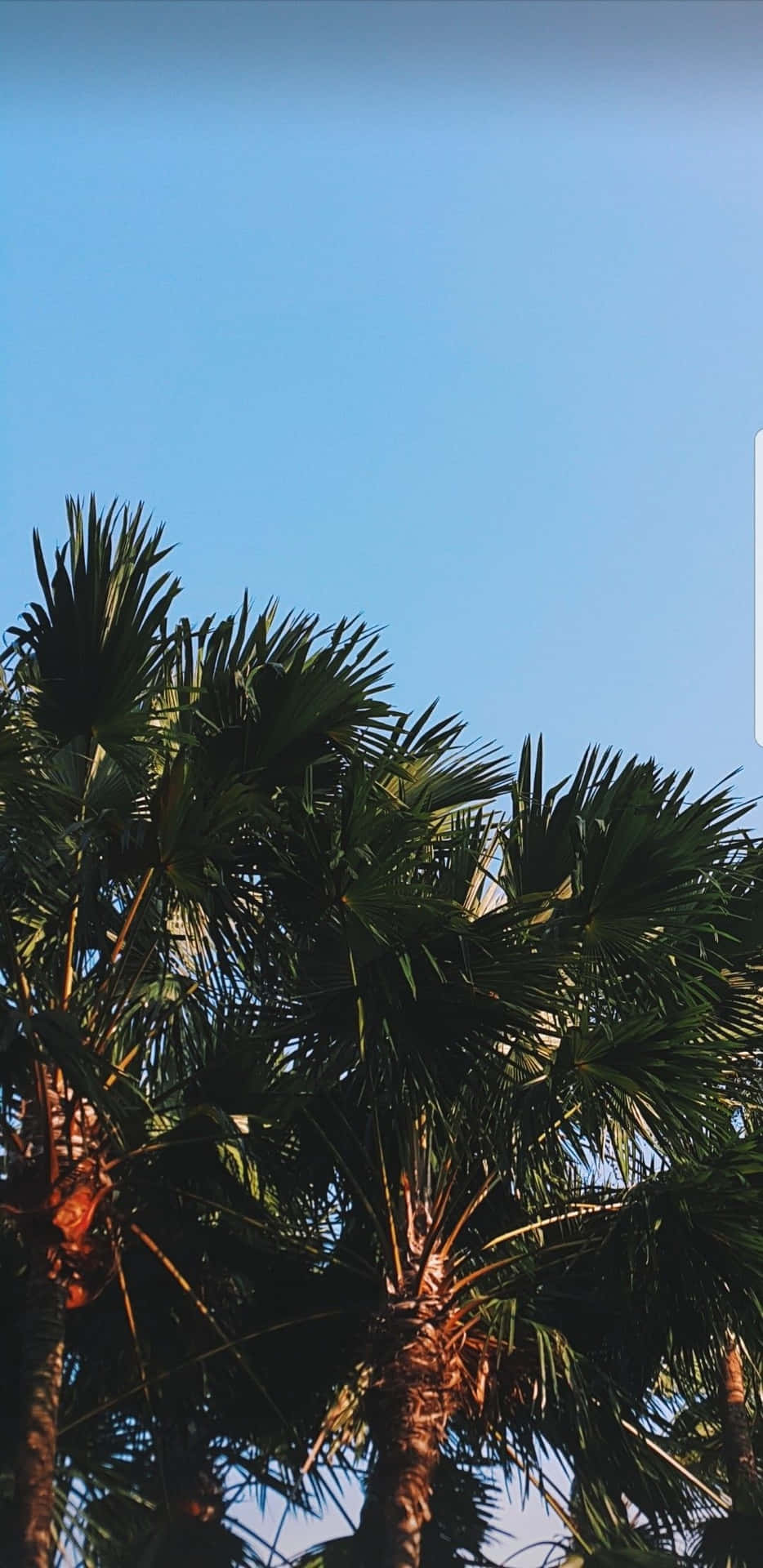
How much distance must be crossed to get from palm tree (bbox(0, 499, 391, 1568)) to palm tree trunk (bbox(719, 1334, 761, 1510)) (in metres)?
3.62

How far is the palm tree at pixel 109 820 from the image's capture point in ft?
19.9

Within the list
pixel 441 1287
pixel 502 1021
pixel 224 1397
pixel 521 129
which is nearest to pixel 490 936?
A: pixel 502 1021

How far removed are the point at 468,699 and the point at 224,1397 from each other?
3.80m

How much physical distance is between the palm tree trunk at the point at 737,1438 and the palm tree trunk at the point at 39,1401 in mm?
3565

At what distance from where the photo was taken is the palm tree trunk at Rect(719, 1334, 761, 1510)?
7.64m

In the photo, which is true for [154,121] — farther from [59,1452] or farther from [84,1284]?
[59,1452]

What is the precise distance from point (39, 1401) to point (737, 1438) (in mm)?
4186

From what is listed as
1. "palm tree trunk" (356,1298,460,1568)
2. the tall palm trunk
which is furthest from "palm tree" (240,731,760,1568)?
the tall palm trunk

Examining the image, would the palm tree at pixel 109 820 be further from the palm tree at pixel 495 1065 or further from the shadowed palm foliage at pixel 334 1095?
the palm tree at pixel 495 1065

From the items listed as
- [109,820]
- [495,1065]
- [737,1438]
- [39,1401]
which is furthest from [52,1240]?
[737,1438]

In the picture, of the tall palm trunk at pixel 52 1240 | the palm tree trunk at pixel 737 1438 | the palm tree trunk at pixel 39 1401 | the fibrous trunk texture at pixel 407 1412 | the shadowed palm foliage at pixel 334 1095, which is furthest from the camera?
the palm tree trunk at pixel 737 1438

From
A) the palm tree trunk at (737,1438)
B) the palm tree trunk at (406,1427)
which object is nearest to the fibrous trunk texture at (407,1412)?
the palm tree trunk at (406,1427)

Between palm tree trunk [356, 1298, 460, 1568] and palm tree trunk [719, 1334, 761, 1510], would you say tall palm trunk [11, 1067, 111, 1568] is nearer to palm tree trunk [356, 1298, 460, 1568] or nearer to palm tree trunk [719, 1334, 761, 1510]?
palm tree trunk [356, 1298, 460, 1568]

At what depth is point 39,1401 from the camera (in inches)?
241
